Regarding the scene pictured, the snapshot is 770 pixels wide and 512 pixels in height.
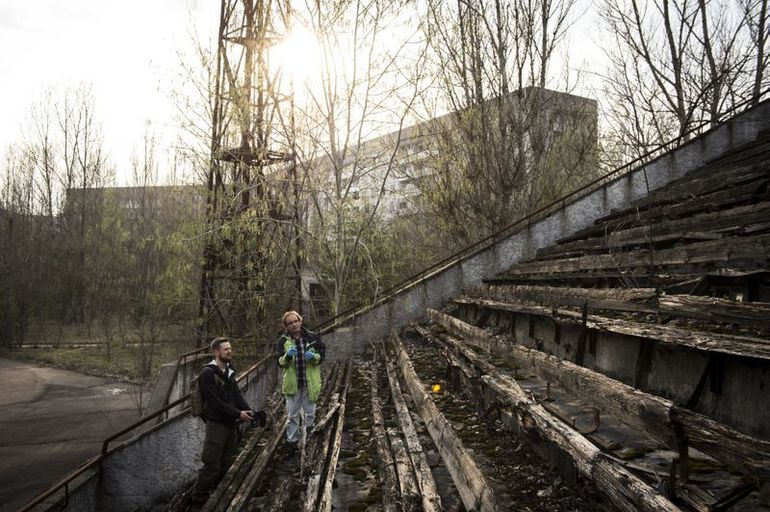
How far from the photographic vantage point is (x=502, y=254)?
12.4m

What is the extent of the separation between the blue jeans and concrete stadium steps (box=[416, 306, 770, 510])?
2.46 m

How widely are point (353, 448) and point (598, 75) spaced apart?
50.4 feet

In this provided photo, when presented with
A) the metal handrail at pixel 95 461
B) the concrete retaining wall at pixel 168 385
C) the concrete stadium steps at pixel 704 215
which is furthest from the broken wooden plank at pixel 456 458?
the concrete retaining wall at pixel 168 385

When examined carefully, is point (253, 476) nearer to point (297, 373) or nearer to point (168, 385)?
point (297, 373)

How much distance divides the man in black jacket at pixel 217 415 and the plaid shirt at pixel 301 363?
768mm

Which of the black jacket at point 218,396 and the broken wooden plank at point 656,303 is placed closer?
the broken wooden plank at point 656,303

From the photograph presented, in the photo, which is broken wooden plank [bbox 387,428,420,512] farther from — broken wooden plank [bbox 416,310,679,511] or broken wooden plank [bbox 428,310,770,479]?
broken wooden plank [bbox 428,310,770,479]

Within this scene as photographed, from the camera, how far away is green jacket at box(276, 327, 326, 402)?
21.7 ft

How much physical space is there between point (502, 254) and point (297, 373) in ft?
23.7

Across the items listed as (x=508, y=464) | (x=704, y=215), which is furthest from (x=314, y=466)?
(x=704, y=215)

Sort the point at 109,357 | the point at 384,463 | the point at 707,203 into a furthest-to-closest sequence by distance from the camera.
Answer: the point at 109,357, the point at 707,203, the point at 384,463

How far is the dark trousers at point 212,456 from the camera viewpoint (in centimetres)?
602

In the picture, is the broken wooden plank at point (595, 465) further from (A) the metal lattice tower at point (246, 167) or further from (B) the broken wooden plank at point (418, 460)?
(A) the metal lattice tower at point (246, 167)

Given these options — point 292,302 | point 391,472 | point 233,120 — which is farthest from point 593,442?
point 292,302
